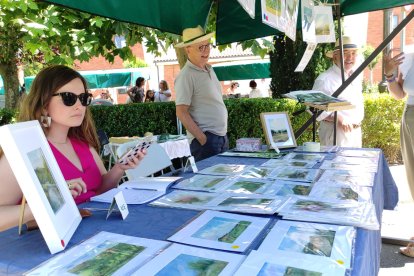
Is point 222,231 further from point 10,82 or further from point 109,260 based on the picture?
point 10,82

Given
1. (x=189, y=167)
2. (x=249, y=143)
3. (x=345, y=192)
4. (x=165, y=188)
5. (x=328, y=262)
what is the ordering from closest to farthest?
(x=328, y=262)
(x=345, y=192)
(x=165, y=188)
(x=189, y=167)
(x=249, y=143)

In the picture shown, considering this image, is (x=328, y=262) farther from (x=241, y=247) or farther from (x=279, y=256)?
(x=241, y=247)

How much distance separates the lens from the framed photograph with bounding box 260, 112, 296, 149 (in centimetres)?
263

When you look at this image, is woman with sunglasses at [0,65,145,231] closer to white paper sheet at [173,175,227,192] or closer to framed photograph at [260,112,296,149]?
white paper sheet at [173,175,227,192]

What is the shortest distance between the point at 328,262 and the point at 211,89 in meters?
2.19

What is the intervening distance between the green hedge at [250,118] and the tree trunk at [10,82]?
2.58ft

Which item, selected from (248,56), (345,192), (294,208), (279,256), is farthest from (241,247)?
(248,56)

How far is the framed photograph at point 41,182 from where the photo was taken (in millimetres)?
949

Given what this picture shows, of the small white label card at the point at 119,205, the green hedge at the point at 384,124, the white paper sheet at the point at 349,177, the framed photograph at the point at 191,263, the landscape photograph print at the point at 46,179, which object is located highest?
the landscape photograph print at the point at 46,179

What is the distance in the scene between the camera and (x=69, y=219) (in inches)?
45.4

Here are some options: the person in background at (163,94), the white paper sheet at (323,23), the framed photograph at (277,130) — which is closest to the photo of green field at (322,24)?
the white paper sheet at (323,23)

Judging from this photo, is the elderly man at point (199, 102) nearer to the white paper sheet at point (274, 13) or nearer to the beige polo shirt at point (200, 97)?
the beige polo shirt at point (200, 97)

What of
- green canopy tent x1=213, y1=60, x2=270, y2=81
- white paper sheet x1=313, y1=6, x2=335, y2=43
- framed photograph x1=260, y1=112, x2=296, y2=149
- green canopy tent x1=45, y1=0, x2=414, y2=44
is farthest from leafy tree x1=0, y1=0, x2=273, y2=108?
green canopy tent x1=213, y1=60, x2=270, y2=81

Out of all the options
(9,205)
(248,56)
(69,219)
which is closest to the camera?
(69,219)
